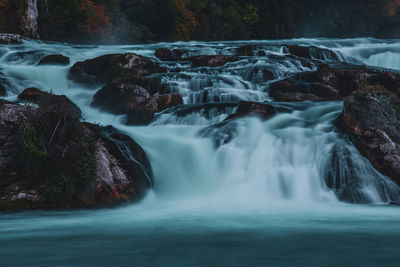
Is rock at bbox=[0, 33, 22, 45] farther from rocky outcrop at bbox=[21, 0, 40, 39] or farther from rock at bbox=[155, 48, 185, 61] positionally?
rock at bbox=[155, 48, 185, 61]

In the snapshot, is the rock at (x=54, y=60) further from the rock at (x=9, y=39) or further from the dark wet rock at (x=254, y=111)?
the dark wet rock at (x=254, y=111)

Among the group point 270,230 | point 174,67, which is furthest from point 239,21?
point 270,230

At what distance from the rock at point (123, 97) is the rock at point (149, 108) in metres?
0.30

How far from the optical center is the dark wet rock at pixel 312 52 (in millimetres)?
19969

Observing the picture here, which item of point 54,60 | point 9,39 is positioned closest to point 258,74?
point 54,60

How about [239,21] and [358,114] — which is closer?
[358,114]

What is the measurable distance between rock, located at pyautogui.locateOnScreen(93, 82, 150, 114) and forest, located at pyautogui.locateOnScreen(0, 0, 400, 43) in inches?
645

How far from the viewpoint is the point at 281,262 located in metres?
3.66

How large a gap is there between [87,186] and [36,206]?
774mm

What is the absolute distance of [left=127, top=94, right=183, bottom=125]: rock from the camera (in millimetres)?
11211

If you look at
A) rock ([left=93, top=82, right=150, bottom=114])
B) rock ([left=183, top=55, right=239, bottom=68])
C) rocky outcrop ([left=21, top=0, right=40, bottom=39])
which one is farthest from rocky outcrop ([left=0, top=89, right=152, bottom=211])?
rocky outcrop ([left=21, top=0, right=40, bottom=39])

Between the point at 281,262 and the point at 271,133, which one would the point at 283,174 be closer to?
the point at 271,133

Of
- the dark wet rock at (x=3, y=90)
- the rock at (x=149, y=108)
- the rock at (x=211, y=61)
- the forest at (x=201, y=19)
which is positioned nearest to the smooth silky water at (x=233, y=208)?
the dark wet rock at (x=3, y=90)

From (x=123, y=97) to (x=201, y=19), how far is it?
26.8m
